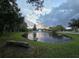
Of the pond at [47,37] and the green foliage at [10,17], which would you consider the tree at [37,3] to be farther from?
the pond at [47,37]

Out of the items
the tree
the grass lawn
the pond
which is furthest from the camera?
the tree

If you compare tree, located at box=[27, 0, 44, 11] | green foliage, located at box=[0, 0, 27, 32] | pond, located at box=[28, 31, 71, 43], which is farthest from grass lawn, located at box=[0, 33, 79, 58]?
tree, located at box=[27, 0, 44, 11]

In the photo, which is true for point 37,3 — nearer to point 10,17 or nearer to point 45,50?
point 10,17

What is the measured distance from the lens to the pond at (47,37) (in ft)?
9.98

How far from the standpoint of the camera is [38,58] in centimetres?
294

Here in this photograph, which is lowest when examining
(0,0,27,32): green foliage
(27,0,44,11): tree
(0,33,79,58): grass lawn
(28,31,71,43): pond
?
(0,33,79,58): grass lawn

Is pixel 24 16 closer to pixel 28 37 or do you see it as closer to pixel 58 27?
pixel 28 37

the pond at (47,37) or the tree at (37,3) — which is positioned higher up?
the tree at (37,3)

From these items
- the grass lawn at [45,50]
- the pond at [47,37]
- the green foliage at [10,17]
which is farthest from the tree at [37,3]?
the grass lawn at [45,50]

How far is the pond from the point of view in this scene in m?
3.04

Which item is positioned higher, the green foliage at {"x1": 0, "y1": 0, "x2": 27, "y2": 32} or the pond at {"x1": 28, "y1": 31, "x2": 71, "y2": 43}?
the green foliage at {"x1": 0, "y1": 0, "x2": 27, "y2": 32}

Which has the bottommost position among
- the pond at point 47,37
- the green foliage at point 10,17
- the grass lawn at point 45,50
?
the grass lawn at point 45,50

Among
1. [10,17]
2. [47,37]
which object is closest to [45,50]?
[47,37]

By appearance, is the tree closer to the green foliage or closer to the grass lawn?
the green foliage
